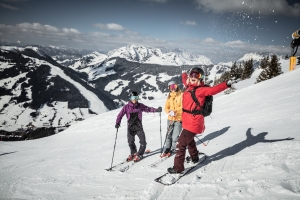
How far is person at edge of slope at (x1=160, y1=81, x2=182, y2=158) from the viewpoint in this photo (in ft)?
21.2

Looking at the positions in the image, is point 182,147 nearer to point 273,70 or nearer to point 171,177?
point 171,177

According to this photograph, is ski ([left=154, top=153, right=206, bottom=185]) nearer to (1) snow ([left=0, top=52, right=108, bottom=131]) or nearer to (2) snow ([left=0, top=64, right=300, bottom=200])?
(2) snow ([left=0, top=64, right=300, bottom=200])

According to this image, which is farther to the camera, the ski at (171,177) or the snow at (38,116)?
the snow at (38,116)

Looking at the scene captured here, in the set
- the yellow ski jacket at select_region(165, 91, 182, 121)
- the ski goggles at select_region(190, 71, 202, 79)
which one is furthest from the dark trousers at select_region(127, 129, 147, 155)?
the ski goggles at select_region(190, 71, 202, 79)

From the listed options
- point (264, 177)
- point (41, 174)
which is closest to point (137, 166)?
point (41, 174)

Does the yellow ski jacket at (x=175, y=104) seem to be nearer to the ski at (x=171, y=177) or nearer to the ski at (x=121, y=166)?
the ski at (x=171, y=177)

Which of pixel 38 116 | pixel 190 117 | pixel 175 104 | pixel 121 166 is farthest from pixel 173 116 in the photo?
pixel 38 116

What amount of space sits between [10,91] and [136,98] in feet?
796

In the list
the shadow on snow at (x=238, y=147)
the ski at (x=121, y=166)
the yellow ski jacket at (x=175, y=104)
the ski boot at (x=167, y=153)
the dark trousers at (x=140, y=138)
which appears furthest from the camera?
the dark trousers at (x=140, y=138)

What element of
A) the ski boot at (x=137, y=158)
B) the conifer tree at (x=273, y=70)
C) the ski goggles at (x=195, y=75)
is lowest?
the ski boot at (x=137, y=158)

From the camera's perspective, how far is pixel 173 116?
21.4ft

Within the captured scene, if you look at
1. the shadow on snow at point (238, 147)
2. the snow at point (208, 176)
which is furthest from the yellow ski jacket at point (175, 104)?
the shadow on snow at point (238, 147)

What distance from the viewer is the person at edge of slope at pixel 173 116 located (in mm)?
6465

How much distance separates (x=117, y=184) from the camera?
4.71 meters
